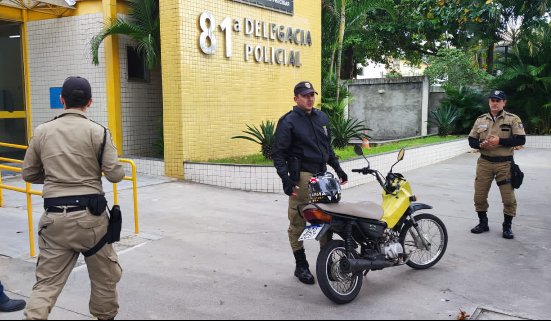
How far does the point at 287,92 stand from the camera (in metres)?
13.6

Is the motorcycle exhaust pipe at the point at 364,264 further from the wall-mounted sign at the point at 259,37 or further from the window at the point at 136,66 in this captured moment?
the window at the point at 136,66

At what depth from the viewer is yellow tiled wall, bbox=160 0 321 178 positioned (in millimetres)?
10227

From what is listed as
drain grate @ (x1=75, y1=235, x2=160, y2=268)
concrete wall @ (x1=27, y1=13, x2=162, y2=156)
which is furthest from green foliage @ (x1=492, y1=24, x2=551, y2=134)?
drain grate @ (x1=75, y1=235, x2=160, y2=268)

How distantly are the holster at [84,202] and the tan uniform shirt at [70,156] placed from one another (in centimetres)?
3

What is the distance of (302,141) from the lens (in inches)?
192

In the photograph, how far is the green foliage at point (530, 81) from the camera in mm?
16234

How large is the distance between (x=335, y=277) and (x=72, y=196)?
7.41 feet

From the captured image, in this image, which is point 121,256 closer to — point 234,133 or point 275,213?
point 275,213

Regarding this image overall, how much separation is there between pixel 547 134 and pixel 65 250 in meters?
16.6

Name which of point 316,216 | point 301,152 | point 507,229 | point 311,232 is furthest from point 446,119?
point 311,232

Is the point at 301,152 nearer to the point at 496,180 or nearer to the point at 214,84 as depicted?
the point at 496,180

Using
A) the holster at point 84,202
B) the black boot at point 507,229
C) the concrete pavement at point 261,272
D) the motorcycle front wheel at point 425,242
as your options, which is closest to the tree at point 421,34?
the black boot at point 507,229

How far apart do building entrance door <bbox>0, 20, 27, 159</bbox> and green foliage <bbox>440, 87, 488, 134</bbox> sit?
12630 mm

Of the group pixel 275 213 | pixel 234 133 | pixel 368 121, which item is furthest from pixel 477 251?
pixel 368 121
